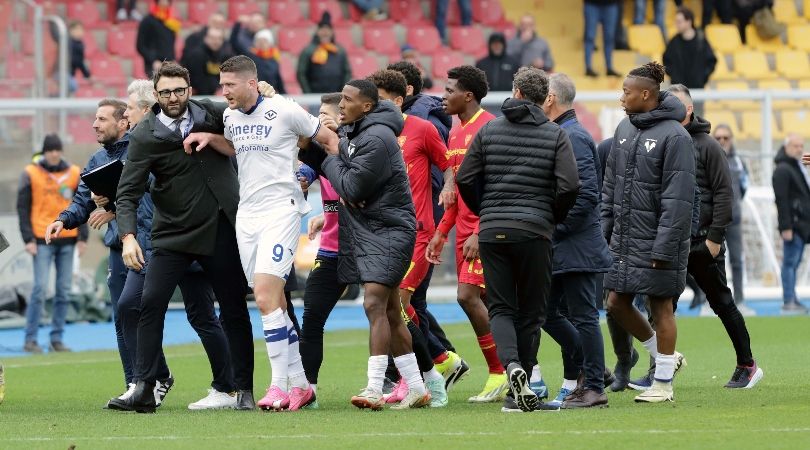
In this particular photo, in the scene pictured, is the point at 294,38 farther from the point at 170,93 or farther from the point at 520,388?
the point at 520,388

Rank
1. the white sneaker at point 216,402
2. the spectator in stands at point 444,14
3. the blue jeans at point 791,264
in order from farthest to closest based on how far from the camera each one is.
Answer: the spectator in stands at point 444,14 < the blue jeans at point 791,264 < the white sneaker at point 216,402

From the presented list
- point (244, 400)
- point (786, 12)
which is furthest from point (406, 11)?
point (244, 400)

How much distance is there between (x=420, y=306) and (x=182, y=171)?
7.12 ft

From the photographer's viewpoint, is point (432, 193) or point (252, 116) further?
point (432, 193)

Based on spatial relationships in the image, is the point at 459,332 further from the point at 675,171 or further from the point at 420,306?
the point at 675,171

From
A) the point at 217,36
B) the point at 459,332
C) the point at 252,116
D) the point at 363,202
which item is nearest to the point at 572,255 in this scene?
the point at 363,202

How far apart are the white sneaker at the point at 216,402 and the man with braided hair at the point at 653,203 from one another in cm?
253

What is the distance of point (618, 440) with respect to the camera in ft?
26.3

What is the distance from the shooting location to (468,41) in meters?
27.8

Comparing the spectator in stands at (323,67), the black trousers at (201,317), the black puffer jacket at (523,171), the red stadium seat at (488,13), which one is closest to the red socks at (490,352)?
the black puffer jacket at (523,171)

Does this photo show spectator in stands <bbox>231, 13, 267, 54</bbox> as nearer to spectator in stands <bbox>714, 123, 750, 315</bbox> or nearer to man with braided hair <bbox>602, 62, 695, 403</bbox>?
spectator in stands <bbox>714, 123, 750, 315</bbox>

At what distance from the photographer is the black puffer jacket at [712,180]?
35.4 feet

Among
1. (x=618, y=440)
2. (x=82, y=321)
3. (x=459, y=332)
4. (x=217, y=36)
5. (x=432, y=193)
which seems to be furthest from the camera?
(x=217, y=36)

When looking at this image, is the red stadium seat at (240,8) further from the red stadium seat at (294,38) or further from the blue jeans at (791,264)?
the blue jeans at (791,264)
